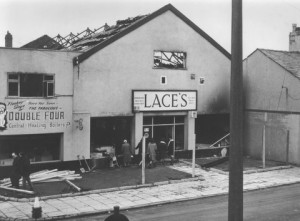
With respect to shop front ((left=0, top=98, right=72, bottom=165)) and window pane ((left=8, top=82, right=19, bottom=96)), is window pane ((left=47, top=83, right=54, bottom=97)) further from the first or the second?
window pane ((left=8, top=82, right=19, bottom=96))

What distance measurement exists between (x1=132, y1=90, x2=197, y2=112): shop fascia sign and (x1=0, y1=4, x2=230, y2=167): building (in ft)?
0.19

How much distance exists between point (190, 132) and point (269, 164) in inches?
197

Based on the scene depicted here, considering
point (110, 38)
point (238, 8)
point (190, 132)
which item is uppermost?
point (110, 38)

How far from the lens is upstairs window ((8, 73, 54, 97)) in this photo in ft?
65.0

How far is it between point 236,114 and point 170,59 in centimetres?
1805

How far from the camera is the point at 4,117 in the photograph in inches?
765

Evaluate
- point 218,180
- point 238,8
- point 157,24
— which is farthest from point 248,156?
point 238,8

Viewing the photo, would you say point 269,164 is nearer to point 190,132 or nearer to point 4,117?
point 190,132

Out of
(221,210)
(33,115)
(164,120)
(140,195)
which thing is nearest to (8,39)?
(33,115)

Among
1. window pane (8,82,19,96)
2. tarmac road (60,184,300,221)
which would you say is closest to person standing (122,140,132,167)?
window pane (8,82,19,96)

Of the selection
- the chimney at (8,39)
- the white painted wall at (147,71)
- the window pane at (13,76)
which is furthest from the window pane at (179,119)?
the chimney at (8,39)

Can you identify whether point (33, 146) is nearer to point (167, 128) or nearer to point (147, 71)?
point (147, 71)

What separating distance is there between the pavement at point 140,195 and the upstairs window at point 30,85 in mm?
6086

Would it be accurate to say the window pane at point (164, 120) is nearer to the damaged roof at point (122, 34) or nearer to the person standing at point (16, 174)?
the damaged roof at point (122, 34)
